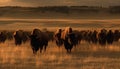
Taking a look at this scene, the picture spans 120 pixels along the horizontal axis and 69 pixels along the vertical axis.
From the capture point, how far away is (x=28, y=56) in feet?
68.4

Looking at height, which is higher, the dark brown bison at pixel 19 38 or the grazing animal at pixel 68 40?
the grazing animal at pixel 68 40

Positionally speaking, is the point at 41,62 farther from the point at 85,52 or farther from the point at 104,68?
the point at 85,52

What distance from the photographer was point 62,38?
23969mm

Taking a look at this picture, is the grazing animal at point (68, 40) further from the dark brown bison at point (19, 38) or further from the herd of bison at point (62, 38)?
the dark brown bison at point (19, 38)

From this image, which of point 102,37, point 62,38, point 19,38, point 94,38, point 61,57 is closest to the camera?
point 61,57

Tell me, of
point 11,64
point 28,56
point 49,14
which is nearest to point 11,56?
point 28,56

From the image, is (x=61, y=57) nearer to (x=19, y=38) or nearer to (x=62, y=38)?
(x=62, y=38)

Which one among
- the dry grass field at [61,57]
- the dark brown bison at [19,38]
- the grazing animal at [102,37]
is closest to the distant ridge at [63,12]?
the dark brown bison at [19,38]

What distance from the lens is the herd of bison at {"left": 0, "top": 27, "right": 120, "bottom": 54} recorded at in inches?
880

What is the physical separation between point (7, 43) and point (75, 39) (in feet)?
16.2

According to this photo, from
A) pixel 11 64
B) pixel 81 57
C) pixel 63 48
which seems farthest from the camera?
pixel 63 48

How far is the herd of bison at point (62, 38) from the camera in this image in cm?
2234

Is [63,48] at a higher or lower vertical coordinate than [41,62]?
lower

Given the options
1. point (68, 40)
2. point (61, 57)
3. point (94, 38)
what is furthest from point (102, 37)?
point (61, 57)
